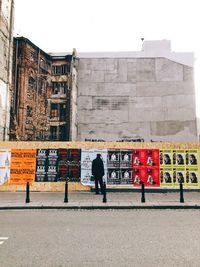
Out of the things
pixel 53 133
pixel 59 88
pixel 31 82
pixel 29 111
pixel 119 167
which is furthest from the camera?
pixel 59 88

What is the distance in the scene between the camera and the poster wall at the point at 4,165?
1541 centimetres

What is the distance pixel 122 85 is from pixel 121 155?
26219 millimetres

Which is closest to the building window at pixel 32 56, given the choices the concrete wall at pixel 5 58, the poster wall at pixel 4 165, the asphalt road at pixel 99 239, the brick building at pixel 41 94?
the brick building at pixel 41 94

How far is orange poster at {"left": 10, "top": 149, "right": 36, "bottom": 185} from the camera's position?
15.4 meters

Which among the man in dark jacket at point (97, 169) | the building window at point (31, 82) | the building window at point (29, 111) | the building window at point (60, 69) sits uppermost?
the building window at point (60, 69)

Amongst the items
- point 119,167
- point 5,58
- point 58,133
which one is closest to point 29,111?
point 58,133

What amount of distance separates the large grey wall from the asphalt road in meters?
30.1

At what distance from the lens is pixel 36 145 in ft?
51.9

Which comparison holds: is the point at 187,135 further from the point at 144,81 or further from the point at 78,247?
the point at 78,247

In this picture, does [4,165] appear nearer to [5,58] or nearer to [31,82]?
Answer: [5,58]

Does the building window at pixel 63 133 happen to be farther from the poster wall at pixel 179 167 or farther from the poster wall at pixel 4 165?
the poster wall at pixel 179 167

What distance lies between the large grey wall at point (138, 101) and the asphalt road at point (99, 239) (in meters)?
30.1

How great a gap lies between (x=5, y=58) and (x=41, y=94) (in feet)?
59.1

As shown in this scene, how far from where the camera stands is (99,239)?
6445 millimetres
